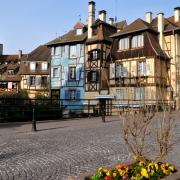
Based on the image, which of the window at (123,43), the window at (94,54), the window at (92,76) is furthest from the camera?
the window at (92,76)

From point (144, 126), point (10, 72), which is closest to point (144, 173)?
point (144, 126)

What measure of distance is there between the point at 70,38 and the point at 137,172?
37.6 metres

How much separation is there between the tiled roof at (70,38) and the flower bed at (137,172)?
117 ft

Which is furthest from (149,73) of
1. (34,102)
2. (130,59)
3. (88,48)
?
(34,102)

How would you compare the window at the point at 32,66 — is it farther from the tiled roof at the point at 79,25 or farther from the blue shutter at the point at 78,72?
the blue shutter at the point at 78,72

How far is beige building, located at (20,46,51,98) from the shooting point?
50.2 metres

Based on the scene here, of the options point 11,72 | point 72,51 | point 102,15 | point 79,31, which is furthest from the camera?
point 11,72

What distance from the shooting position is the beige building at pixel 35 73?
5025 cm

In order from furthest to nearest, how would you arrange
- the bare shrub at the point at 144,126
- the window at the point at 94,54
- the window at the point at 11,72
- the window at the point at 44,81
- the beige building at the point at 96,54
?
the window at the point at 11,72 < the window at the point at 44,81 < the window at the point at 94,54 < the beige building at the point at 96,54 < the bare shrub at the point at 144,126

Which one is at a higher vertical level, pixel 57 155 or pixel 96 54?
pixel 96 54

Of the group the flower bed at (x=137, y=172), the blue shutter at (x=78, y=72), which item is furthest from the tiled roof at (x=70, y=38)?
the flower bed at (x=137, y=172)

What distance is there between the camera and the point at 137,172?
5.04 m

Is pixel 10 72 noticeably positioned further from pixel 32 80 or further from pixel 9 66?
pixel 32 80

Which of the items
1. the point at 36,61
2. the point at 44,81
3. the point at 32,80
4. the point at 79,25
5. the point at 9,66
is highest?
the point at 79,25
